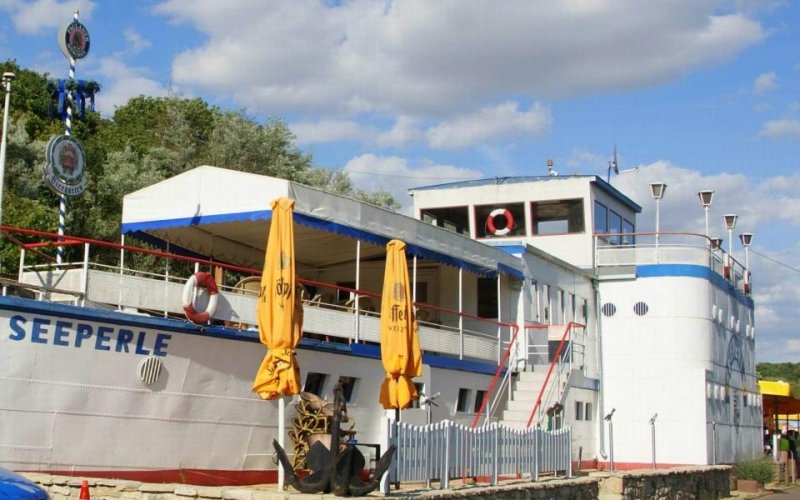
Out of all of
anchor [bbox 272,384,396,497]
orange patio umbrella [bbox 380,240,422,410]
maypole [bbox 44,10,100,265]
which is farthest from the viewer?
maypole [bbox 44,10,100,265]

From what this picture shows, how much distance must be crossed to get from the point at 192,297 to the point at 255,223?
3917 millimetres

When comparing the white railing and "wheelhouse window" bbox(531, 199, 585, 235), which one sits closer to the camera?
the white railing

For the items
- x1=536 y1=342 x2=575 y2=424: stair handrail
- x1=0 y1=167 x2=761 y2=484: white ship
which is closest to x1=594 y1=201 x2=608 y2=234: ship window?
x1=0 y1=167 x2=761 y2=484: white ship

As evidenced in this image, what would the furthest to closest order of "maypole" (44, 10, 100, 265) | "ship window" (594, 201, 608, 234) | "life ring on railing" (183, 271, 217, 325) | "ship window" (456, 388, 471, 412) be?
"ship window" (594, 201, 608, 234), "ship window" (456, 388, 471, 412), "maypole" (44, 10, 100, 265), "life ring on railing" (183, 271, 217, 325)

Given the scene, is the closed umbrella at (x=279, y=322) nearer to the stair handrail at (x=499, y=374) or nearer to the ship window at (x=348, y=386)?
the ship window at (x=348, y=386)

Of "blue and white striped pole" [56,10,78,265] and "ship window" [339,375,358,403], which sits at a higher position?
"blue and white striped pole" [56,10,78,265]

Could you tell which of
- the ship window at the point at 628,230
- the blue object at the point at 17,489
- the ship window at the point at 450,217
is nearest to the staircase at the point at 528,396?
the ship window at the point at 450,217

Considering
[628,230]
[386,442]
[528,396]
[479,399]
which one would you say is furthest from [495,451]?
[628,230]

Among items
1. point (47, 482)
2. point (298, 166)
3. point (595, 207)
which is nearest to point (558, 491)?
point (47, 482)

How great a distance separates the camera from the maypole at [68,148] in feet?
49.5

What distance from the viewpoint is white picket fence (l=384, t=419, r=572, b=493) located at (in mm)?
13180

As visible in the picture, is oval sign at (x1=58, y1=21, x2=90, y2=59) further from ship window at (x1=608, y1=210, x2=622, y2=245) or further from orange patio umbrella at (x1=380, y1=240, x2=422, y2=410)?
ship window at (x1=608, y1=210, x2=622, y2=245)

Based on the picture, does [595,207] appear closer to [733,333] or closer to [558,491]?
[733,333]

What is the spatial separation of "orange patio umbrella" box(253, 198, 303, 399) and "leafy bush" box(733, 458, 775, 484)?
57.9 feet
